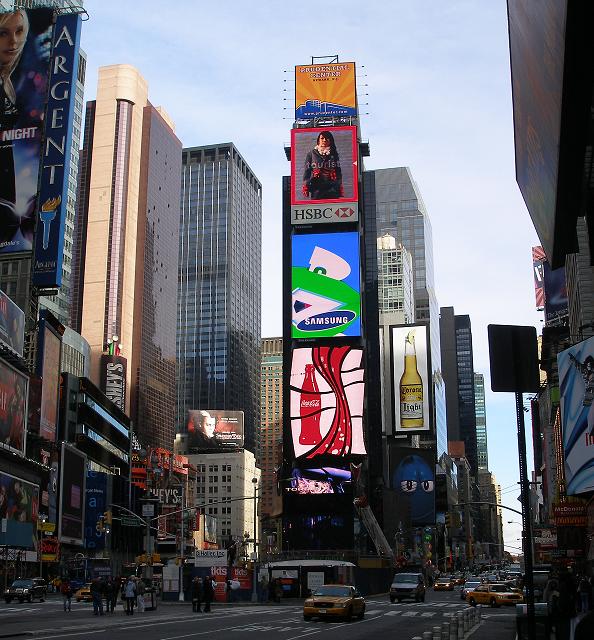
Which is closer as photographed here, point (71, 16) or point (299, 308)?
point (71, 16)

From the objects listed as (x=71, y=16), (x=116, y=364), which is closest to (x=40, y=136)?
(x=71, y=16)

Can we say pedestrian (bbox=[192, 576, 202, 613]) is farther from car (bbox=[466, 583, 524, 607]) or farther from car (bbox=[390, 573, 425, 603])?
car (bbox=[390, 573, 425, 603])

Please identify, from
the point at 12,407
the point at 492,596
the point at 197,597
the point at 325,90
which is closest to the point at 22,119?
the point at 12,407

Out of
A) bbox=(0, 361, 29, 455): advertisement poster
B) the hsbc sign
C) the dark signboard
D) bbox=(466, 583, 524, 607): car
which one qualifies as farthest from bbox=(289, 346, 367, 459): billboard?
the dark signboard

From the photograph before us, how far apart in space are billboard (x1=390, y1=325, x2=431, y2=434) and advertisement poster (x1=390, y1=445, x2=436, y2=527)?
3109 cm

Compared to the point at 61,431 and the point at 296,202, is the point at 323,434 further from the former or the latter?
the point at 61,431

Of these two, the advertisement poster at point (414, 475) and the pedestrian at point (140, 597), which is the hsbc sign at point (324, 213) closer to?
the pedestrian at point (140, 597)

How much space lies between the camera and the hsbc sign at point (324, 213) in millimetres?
110562

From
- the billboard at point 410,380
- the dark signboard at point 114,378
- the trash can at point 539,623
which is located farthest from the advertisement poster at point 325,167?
the dark signboard at point 114,378

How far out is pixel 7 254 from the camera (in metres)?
69.3

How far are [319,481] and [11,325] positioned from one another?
44.0 metres

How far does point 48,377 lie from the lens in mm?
107938

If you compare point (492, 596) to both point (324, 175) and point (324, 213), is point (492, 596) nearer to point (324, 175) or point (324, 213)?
point (324, 213)

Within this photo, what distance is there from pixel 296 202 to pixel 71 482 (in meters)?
48.0
